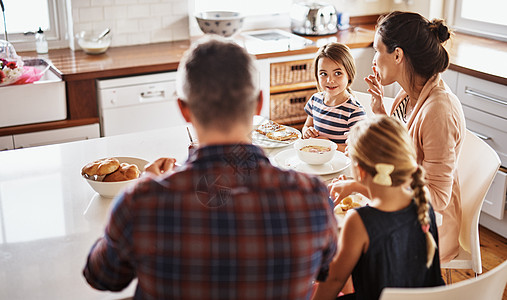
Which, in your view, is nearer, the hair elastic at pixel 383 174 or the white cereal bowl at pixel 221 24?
the hair elastic at pixel 383 174

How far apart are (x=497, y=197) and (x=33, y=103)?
2.39 metres

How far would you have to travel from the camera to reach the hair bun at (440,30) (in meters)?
2.04

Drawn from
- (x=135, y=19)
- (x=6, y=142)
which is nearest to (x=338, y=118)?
(x=6, y=142)

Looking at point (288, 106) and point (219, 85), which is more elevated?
point (219, 85)

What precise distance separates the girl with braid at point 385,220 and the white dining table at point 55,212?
1.70 feet

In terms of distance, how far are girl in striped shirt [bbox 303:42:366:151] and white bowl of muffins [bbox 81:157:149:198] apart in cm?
87

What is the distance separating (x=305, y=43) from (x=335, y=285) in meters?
2.49

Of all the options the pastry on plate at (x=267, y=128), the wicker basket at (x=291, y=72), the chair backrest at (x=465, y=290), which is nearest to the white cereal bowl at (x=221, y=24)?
the wicker basket at (x=291, y=72)

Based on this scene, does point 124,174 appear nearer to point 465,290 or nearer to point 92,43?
point 465,290

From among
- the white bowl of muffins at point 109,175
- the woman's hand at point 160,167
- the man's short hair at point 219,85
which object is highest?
the man's short hair at point 219,85

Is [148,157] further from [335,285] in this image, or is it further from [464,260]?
[464,260]

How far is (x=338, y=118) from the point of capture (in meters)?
2.54

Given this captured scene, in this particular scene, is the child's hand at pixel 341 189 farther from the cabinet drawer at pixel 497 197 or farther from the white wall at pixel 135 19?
the white wall at pixel 135 19

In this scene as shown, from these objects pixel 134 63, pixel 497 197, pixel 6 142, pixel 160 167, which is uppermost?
pixel 160 167
